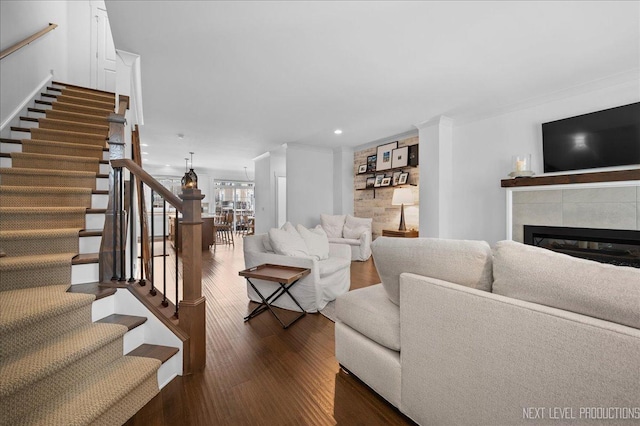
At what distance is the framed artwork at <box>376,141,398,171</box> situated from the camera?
6.00m

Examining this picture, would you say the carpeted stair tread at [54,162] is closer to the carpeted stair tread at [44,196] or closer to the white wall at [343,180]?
the carpeted stair tread at [44,196]

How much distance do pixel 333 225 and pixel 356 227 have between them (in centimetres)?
53

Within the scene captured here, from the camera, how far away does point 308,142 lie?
6383 mm

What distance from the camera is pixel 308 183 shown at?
6.77 meters

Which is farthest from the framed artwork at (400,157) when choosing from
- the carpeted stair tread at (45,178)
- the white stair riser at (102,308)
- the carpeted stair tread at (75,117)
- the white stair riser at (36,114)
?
the white stair riser at (36,114)

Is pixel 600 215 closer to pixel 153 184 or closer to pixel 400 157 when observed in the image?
pixel 400 157

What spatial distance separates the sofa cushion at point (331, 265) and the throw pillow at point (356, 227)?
2589mm

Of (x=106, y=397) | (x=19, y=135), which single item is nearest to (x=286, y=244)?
(x=106, y=397)

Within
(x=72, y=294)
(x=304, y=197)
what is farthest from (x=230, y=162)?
(x=72, y=294)

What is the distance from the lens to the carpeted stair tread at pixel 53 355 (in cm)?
109

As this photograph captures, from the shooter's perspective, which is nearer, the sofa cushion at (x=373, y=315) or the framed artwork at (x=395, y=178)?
the sofa cushion at (x=373, y=315)

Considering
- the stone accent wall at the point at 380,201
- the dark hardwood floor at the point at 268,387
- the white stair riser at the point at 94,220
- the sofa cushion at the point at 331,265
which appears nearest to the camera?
the dark hardwood floor at the point at 268,387

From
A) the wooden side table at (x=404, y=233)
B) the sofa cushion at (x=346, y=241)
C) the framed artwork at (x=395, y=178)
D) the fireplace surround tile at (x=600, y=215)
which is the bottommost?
the sofa cushion at (x=346, y=241)

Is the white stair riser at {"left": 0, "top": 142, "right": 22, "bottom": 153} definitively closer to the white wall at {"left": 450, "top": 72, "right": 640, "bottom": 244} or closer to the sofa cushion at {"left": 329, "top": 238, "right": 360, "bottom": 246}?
the sofa cushion at {"left": 329, "top": 238, "right": 360, "bottom": 246}
